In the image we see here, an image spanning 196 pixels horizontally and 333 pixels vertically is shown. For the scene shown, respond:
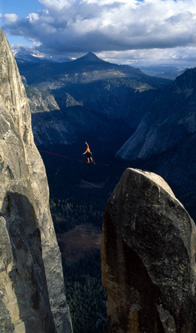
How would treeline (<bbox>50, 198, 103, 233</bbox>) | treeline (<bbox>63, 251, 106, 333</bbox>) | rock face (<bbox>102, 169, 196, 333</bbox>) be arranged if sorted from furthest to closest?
treeline (<bbox>50, 198, 103, 233</bbox>) → treeline (<bbox>63, 251, 106, 333</bbox>) → rock face (<bbox>102, 169, 196, 333</bbox>)

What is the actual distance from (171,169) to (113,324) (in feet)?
314

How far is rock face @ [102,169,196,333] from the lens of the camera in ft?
36.6

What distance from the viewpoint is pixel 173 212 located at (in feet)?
36.8

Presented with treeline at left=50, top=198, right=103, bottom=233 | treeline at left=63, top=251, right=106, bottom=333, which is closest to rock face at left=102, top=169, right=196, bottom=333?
treeline at left=63, top=251, right=106, bottom=333

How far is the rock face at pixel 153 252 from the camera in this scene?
11.2 metres

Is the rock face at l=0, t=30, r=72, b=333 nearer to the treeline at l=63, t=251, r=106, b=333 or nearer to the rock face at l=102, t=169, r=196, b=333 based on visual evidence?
the rock face at l=102, t=169, r=196, b=333

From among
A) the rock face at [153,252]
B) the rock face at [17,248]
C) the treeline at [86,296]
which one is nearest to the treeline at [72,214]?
the treeline at [86,296]

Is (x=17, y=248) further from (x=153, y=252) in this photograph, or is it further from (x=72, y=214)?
(x=72, y=214)

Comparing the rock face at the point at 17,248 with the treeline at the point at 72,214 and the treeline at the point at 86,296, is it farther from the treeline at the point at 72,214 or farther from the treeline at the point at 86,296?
the treeline at the point at 72,214

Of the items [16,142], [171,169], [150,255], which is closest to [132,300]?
[150,255]

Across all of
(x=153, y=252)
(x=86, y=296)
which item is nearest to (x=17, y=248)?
(x=153, y=252)

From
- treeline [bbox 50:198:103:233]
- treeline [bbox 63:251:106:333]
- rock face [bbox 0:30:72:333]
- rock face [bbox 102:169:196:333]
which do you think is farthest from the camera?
treeline [bbox 50:198:103:233]

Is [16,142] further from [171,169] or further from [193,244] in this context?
[171,169]

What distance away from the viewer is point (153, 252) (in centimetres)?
1132
